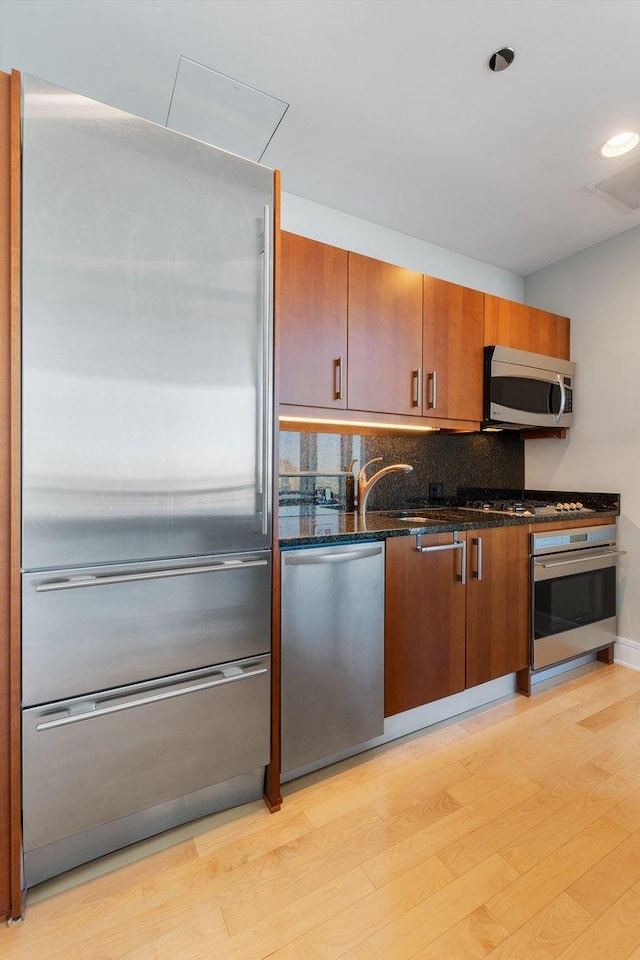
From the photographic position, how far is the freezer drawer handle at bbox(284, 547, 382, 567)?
1.61 m

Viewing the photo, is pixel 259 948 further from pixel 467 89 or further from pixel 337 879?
pixel 467 89

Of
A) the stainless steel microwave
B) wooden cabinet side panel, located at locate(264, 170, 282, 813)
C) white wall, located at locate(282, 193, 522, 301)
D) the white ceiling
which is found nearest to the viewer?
the white ceiling

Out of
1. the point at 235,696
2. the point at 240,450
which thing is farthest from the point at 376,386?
the point at 235,696

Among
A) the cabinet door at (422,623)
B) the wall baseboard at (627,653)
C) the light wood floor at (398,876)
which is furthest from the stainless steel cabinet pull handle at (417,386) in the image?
the wall baseboard at (627,653)

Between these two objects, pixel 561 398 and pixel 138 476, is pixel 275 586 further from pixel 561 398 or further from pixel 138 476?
pixel 561 398

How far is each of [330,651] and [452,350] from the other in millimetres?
1684

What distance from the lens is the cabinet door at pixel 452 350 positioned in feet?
7.68

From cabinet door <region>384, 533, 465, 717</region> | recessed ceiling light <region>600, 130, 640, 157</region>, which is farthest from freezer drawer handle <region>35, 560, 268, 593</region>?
recessed ceiling light <region>600, 130, 640, 157</region>

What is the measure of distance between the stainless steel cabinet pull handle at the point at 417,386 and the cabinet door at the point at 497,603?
714 millimetres

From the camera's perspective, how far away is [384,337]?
2184 millimetres

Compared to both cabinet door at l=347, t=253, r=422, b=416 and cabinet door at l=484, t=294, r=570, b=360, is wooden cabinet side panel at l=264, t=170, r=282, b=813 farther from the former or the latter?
cabinet door at l=484, t=294, r=570, b=360

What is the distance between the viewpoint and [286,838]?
147 cm

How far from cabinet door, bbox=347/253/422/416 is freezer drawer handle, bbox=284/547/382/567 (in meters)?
0.70

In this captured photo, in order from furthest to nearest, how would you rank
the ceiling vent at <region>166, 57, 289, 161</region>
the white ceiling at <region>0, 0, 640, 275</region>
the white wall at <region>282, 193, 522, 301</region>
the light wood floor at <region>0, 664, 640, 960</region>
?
the white wall at <region>282, 193, 522, 301</region> → the ceiling vent at <region>166, 57, 289, 161</region> → the white ceiling at <region>0, 0, 640, 275</region> → the light wood floor at <region>0, 664, 640, 960</region>
